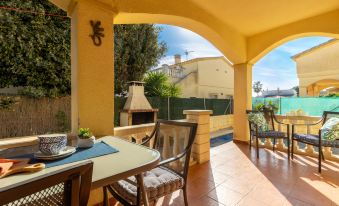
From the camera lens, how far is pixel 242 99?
4.16m

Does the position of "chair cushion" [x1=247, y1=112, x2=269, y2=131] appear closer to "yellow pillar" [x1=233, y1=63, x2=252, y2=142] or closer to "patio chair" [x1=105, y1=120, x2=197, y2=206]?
"yellow pillar" [x1=233, y1=63, x2=252, y2=142]

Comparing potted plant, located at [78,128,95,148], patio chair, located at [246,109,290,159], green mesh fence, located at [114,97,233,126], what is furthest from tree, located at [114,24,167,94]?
potted plant, located at [78,128,95,148]

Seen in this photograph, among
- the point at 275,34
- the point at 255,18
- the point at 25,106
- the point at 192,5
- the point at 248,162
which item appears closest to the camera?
the point at 192,5

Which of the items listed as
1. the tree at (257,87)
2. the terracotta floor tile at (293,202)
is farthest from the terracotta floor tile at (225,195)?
the tree at (257,87)

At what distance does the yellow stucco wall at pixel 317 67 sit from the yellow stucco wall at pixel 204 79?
14.6 ft

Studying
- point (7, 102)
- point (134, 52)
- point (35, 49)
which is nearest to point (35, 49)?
point (35, 49)

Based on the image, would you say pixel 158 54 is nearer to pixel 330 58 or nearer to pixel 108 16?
pixel 108 16

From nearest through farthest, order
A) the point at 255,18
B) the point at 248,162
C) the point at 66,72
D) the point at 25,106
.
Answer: the point at 248,162
the point at 255,18
the point at 25,106
the point at 66,72

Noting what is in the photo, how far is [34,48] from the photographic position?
4.46 metres

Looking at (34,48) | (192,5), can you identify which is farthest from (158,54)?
(192,5)

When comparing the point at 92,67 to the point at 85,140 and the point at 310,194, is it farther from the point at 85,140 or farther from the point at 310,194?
the point at 310,194

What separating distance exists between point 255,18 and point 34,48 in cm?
519

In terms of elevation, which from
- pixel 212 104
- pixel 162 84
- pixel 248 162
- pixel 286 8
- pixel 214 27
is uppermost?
pixel 286 8

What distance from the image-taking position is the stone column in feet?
9.25
